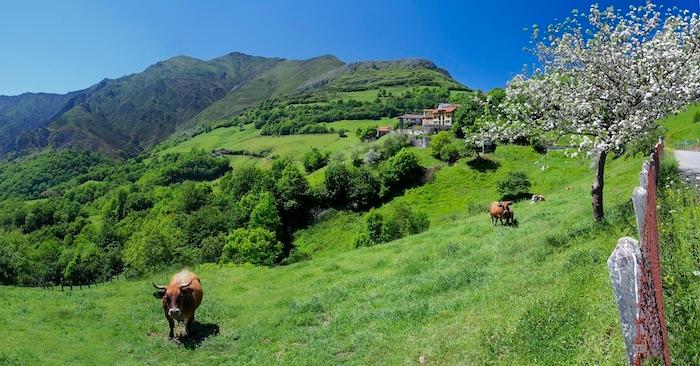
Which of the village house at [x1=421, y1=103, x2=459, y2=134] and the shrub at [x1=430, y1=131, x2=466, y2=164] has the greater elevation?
the village house at [x1=421, y1=103, x2=459, y2=134]

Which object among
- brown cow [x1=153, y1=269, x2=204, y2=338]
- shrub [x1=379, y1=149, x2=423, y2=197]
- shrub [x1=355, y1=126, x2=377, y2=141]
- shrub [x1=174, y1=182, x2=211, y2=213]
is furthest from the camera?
shrub [x1=355, y1=126, x2=377, y2=141]

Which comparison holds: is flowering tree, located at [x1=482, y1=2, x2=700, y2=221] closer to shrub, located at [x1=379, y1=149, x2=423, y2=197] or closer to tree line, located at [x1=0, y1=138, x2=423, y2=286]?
tree line, located at [x1=0, y1=138, x2=423, y2=286]

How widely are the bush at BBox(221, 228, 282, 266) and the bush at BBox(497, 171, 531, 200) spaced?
38623 millimetres

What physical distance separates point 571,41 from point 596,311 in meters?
14.4

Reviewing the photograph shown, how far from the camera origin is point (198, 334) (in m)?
23.7

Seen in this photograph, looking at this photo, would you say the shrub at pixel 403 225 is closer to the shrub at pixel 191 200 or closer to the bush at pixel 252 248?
the bush at pixel 252 248

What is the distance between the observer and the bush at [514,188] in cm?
7456

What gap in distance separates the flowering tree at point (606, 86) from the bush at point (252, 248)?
2583 inches

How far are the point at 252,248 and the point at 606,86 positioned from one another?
239 ft

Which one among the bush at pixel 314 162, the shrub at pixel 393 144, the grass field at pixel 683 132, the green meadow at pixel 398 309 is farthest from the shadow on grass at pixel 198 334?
the bush at pixel 314 162

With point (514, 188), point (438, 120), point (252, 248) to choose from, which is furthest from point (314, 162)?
point (514, 188)

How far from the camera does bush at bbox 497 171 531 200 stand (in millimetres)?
74562

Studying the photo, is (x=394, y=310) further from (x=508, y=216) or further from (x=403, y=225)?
(x=403, y=225)

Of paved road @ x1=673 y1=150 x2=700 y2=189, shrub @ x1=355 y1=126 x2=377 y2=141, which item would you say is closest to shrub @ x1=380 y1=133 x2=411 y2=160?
shrub @ x1=355 y1=126 x2=377 y2=141
